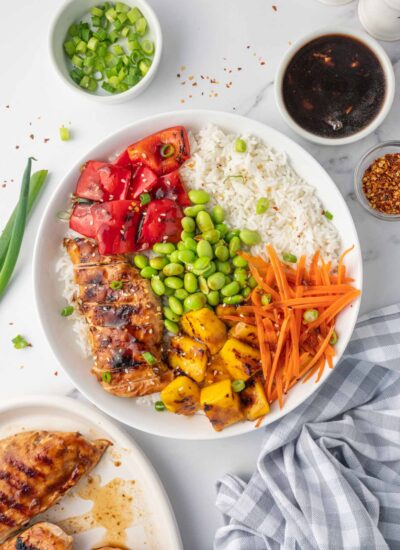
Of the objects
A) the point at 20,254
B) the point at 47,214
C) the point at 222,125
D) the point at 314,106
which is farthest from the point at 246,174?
the point at 20,254

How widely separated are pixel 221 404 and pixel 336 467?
953 millimetres

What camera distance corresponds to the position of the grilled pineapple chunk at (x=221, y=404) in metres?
3.75

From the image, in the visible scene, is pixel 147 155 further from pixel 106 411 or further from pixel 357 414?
pixel 357 414

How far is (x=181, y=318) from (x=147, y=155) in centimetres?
109

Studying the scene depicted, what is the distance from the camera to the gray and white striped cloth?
13.1 feet

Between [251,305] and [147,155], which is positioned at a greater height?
[147,155]

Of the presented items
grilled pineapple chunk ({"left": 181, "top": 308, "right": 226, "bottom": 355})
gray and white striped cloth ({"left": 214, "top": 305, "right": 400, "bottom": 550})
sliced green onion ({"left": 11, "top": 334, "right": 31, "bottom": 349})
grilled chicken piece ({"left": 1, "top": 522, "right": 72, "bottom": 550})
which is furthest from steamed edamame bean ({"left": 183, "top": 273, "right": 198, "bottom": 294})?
grilled chicken piece ({"left": 1, "top": 522, "right": 72, "bottom": 550})

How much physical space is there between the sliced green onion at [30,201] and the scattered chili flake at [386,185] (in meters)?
2.33

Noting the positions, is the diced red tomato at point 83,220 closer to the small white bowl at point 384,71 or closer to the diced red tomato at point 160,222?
the diced red tomato at point 160,222

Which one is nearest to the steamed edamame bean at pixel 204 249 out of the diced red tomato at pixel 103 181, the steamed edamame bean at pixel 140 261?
the steamed edamame bean at pixel 140 261

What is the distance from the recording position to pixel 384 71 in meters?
3.97

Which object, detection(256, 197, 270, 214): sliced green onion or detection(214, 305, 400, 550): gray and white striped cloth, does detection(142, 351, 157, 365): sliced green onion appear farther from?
detection(256, 197, 270, 214): sliced green onion

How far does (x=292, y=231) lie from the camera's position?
3.99 meters

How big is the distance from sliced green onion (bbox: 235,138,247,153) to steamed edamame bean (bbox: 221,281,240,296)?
2.83ft
